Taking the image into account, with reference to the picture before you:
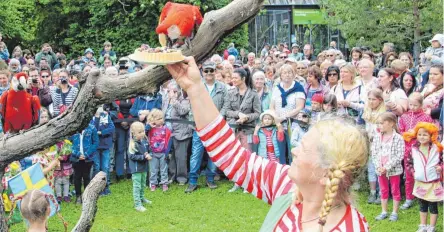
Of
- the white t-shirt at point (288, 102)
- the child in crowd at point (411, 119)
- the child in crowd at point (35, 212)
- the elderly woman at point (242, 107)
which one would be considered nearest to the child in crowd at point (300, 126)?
the white t-shirt at point (288, 102)

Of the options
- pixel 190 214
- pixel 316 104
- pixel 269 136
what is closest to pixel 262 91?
pixel 269 136

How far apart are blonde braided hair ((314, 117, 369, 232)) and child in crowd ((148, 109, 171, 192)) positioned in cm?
578

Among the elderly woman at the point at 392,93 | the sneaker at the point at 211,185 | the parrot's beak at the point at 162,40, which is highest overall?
the parrot's beak at the point at 162,40

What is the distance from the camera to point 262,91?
8133mm

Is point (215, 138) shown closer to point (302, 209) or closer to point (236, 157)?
point (236, 157)

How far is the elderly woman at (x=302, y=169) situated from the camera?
5.91 feet

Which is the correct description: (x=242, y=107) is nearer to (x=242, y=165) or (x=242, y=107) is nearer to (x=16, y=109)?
(x=16, y=109)

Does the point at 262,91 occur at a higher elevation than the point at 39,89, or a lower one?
lower

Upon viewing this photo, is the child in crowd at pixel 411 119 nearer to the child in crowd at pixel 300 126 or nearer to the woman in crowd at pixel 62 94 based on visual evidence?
the child in crowd at pixel 300 126

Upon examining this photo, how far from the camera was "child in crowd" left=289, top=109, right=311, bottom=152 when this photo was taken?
278 inches

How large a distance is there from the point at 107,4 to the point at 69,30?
6.19 feet

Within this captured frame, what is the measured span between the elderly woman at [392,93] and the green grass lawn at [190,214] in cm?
110

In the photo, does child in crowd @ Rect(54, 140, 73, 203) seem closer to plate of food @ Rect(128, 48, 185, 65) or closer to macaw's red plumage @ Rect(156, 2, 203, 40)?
macaw's red plumage @ Rect(156, 2, 203, 40)

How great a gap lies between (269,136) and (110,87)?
520 centimetres
